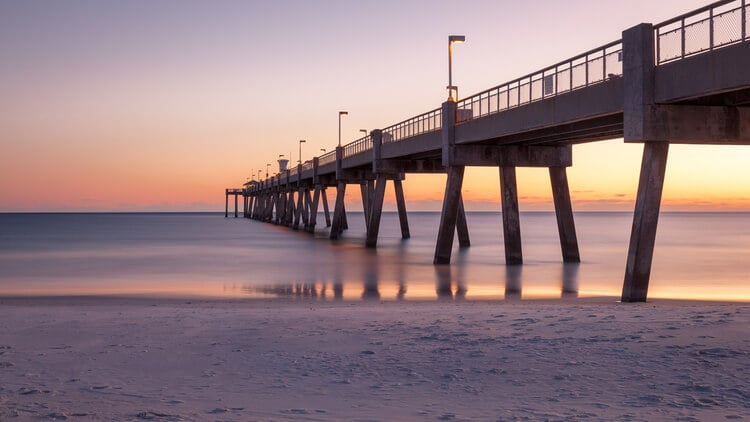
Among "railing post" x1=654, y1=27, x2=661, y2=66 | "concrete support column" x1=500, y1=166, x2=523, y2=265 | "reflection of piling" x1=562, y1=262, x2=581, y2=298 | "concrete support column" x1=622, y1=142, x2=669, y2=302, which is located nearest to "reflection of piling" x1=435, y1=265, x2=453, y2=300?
"concrete support column" x1=500, y1=166, x2=523, y2=265

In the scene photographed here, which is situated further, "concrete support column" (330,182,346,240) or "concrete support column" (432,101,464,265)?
"concrete support column" (330,182,346,240)

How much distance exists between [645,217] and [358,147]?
3595cm

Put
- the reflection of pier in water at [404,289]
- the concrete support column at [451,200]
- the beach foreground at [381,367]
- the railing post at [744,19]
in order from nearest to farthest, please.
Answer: the beach foreground at [381,367] < the railing post at [744,19] < the reflection of pier in water at [404,289] < the concrete support column at [451,200]

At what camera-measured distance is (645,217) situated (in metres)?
18.3

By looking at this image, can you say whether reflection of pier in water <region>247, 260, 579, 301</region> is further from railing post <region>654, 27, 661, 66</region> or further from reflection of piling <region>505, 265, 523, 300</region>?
railing post <region>654, 27, 661, 66</region>

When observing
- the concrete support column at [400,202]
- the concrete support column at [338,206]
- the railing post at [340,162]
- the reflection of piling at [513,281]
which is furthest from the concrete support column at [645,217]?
the concrete support column at [338,206]

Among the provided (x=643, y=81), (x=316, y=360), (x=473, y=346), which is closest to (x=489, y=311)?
(x=473, y=346)

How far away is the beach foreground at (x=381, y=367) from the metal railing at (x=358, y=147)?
37.3 metres

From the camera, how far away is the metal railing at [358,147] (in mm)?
49750

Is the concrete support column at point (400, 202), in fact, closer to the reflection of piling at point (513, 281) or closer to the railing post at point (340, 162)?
the railing post at point (340, 162)

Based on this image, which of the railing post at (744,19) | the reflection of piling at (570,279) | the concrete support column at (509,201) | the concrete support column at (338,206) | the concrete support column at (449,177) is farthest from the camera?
the concrete support column at (338,206)

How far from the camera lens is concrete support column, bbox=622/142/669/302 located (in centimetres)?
1827

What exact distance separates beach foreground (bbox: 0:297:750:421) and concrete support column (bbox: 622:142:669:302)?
555cm

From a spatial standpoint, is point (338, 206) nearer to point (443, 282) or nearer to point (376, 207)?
point (376, 207)
